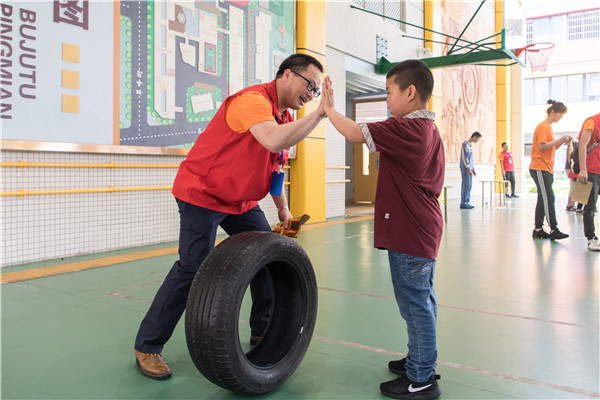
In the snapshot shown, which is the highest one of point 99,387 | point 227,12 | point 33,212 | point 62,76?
point 227,12

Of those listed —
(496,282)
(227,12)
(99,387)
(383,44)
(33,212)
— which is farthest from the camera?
(383,44)

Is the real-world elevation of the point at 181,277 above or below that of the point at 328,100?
below

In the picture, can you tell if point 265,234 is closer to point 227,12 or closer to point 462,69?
point 227,12

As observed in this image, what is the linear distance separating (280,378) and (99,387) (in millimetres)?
763

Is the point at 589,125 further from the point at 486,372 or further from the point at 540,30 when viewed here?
the point at 540,30

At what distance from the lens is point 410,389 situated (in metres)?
1.83

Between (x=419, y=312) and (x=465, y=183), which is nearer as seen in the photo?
(x=419, y=312)

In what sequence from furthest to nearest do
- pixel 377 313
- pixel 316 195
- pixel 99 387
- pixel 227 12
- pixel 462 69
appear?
pixel 462 69
pixel 316 195
pixel 227 12
pixel 377 313
pixel 99 387

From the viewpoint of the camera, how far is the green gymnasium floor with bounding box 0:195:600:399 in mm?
1926

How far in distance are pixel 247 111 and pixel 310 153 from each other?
576 centimetres

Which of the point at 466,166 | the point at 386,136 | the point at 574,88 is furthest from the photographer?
the point at 574,88

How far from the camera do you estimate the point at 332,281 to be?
148 inches

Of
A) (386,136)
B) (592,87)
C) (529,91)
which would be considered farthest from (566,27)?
(386,136)

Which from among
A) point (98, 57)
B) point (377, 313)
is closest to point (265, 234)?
point (377, 313)
